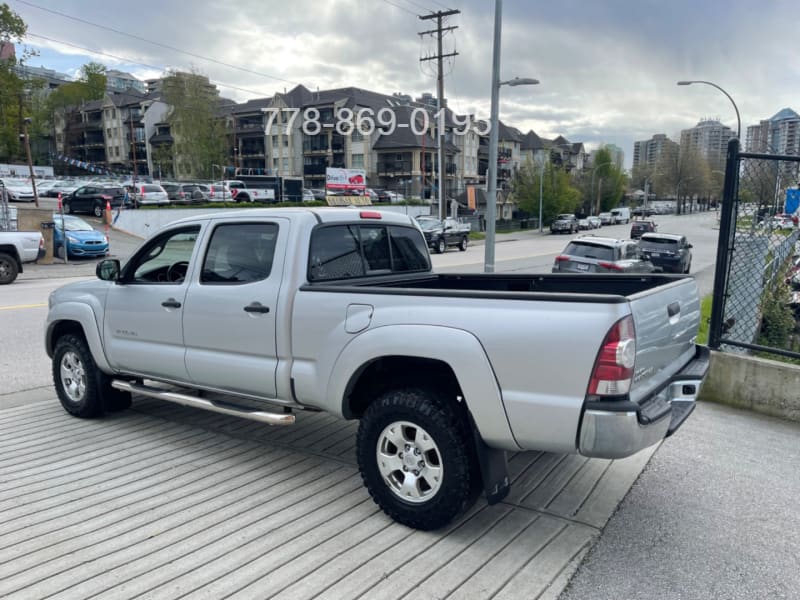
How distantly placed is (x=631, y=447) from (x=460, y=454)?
89 cm

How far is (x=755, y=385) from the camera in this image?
5664 millimetres

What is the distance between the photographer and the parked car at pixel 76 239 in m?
22.0

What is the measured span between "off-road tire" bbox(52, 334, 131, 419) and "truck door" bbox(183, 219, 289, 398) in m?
1.33

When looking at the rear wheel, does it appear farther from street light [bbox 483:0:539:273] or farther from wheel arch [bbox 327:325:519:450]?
wheel arch [bbox 327:325:519:450]

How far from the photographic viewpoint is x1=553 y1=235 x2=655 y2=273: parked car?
15.0 m

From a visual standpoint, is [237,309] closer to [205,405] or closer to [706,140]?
[205,405]

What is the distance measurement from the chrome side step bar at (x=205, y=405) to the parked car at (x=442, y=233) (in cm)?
2568

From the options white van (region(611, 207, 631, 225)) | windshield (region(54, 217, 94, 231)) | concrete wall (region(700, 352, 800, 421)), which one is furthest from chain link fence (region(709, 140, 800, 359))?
white van (region(611, 207, 631, 225))

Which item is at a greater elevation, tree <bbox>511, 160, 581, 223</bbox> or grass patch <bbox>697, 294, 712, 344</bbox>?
tree <bbox>511, 160, 581, 223</bbox>

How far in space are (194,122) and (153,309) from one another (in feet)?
218

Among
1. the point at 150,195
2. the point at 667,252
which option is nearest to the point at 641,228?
the point at 667,252

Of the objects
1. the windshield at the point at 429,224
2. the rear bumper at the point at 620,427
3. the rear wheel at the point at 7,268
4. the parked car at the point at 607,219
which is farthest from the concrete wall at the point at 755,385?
the parked car at the point at 607,219

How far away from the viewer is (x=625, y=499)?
12.7 feet

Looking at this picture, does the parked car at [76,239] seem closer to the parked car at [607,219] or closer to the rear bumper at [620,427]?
the rear bumper at [620,427]
